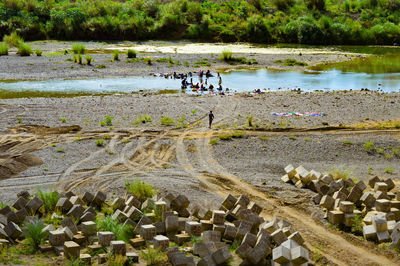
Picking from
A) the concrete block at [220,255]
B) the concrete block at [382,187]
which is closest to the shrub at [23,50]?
the concrete block at [382,187]

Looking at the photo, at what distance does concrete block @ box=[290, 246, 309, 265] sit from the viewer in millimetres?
8867

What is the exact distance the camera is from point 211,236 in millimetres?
9633

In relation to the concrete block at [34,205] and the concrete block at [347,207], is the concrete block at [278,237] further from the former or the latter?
the concrete block at [34,205]

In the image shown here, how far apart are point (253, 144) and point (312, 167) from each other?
2723 millimetres

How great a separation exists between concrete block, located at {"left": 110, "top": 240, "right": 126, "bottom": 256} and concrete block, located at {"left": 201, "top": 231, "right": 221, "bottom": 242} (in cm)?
148

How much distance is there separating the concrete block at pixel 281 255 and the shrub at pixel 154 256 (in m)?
1.81

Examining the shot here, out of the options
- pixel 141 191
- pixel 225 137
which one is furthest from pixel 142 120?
pixel 141 191

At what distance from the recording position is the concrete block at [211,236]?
9.62 m

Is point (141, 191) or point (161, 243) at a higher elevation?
point (161, 243)

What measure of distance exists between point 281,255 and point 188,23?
55542 mm

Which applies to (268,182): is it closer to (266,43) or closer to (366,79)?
(366,79)

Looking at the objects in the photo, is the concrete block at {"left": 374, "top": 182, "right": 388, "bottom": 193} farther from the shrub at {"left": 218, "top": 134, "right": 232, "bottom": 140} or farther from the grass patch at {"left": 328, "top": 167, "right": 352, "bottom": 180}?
the shrub at {"left": 218, "top": 134, "right": 232, "bottom": 140}

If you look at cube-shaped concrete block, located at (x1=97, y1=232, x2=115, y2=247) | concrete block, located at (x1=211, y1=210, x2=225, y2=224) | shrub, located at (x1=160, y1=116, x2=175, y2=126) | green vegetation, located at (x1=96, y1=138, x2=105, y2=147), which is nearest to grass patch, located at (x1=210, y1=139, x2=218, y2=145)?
shrub, located at (x1=160, y1=116, x2=175, y2=126)

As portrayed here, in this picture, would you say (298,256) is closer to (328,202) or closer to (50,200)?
(328,202)
